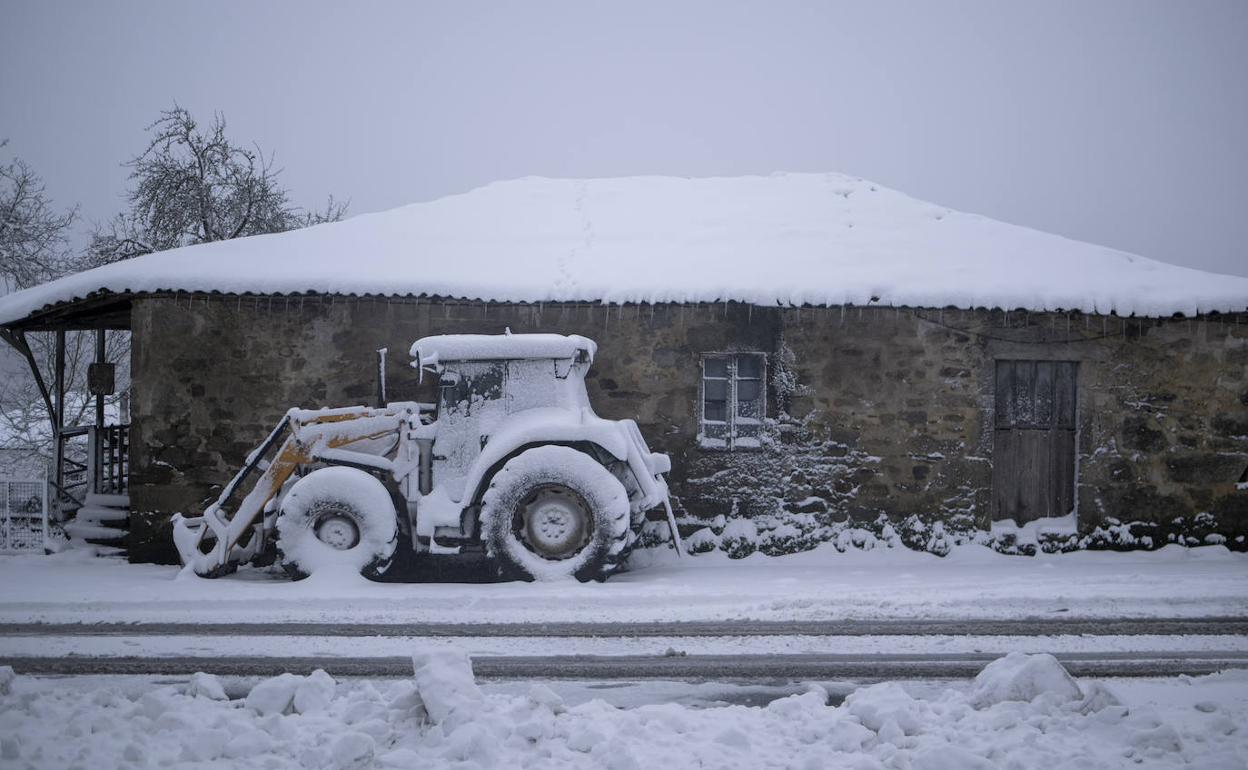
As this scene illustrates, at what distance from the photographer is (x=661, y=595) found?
6816 mm

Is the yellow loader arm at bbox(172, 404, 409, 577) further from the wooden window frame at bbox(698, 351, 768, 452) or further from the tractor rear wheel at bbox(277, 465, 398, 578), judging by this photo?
the wooden window frame at bbox(698, 351, 768, 452)

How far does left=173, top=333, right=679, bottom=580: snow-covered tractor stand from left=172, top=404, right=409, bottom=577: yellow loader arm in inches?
0.5

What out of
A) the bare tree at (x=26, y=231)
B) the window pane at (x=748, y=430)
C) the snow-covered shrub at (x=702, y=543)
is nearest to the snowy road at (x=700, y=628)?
the snow-covered shrub at (x=702, y=543)

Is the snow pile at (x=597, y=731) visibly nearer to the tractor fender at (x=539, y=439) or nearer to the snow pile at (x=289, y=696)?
the snow pile at (x=289, y=696)

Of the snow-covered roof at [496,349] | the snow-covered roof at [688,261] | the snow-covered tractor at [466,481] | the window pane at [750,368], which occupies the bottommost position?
the snow-covered tractor at [466,481]

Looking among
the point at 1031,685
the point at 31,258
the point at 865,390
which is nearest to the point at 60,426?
the point at 865,390

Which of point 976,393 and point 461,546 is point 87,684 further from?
point 976,393

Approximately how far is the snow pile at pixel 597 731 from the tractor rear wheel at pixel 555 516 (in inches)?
116

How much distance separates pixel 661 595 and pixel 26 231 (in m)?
17.6

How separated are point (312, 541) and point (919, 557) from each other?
5872 millimetres

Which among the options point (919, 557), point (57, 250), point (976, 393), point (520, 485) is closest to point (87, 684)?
point (520, 485)

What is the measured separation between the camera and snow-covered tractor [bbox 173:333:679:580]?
23.3 ft

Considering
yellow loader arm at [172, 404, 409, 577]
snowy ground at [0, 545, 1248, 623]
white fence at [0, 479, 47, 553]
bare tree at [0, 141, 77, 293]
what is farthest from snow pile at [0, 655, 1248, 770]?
bare tree at [0, 141, 77, 293]

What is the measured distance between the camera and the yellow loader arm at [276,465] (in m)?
7.36
